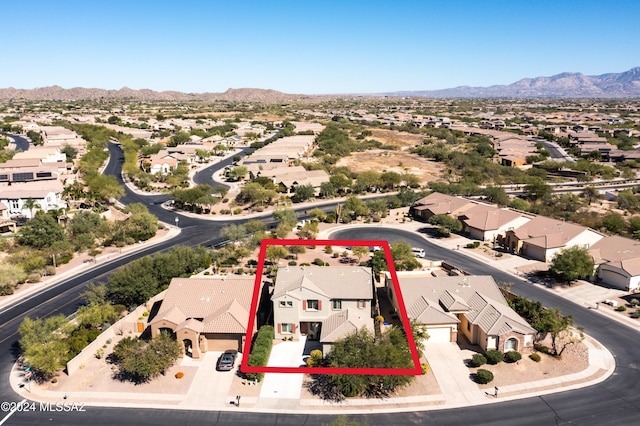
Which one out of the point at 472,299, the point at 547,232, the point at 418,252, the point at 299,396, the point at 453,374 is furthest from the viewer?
the point at 547,232

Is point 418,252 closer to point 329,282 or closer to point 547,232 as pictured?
point 547,232

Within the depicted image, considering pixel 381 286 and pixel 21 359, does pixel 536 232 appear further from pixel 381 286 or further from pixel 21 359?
pixel 21 359

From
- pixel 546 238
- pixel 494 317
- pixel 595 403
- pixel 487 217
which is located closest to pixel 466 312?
pixel 494 317

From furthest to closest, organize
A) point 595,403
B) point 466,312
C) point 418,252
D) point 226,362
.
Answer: point 418,252 → point 466,312 → point 226,362 → point 595,403

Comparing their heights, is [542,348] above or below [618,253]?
below

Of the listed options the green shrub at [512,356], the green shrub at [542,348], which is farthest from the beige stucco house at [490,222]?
the green shrub at [512,356]
